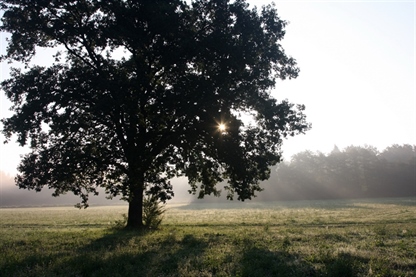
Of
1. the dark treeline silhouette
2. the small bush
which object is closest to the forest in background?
the dark treeline silhouette

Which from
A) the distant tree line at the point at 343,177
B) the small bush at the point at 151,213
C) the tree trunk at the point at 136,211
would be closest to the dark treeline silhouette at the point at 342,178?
the distant tree line at the point at 343,177

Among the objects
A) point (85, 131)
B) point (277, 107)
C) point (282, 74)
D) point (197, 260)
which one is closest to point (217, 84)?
point (277, 107)

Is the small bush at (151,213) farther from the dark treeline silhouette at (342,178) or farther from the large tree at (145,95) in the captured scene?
the dark treeline silhouette at (342,178)

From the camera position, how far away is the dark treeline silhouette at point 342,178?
342ft

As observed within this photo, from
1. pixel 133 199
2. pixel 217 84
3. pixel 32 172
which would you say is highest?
pixel 217 84

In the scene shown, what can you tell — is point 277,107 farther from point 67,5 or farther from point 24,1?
point 24,1

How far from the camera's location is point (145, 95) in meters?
20.4

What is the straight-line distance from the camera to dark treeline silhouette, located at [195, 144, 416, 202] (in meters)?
104

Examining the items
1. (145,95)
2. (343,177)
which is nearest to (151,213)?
(145,95)

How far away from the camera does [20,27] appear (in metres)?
21.5

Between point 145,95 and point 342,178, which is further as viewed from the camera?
point 342,178

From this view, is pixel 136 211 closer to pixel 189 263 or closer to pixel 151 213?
pixel 151 213

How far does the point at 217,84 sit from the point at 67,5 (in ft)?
38.1

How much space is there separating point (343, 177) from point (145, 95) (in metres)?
103
